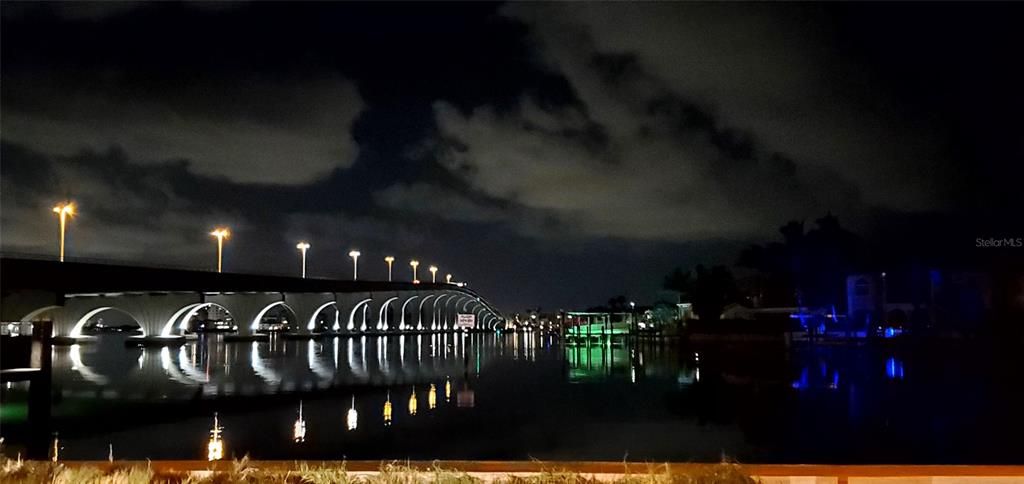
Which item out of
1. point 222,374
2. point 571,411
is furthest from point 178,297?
point 571,411

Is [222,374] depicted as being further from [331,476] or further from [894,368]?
[331,476]

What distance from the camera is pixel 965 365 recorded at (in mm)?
47625

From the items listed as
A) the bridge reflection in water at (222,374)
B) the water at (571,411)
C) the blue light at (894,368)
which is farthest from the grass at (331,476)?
the blue light at (894,368)

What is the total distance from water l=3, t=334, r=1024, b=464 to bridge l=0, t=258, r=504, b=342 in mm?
4765

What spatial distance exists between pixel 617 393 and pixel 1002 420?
13618mm

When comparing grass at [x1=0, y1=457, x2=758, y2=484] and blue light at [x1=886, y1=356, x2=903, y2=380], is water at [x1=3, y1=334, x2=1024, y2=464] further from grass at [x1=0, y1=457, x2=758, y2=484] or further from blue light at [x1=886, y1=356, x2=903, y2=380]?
grass at [x1=0, y1=457, x2=758, y2=484]

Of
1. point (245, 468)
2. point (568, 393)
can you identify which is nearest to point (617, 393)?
point (568, 393)

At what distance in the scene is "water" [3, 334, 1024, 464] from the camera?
2128cm

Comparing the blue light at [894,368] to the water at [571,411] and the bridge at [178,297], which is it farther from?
the bridge at [178,297]

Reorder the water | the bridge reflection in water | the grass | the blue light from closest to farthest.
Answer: the grass < the water < the bridge reflection in water < the blue light

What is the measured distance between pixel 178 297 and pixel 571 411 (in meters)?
65.9

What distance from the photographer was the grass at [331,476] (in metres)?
7.11

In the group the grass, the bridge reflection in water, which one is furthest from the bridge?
the grass

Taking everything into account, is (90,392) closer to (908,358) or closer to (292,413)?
(292,413)
